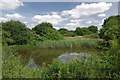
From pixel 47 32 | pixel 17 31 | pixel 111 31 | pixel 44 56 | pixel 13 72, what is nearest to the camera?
pixel 13 72

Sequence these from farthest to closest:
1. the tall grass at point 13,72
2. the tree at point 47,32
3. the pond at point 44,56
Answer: the tree at point 47,32 → the pond at point 44,56 → the tall grass at point 13,72

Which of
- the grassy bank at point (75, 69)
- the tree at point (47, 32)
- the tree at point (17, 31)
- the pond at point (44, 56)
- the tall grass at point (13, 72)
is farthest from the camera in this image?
the tree at point (47, 32)

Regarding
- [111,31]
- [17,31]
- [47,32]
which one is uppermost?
[47,32]

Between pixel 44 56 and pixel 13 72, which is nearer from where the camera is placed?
pixel 13 72

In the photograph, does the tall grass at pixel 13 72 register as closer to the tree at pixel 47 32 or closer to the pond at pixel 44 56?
the pond at pixel 44 56

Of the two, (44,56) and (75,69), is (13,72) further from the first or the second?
(44,56)

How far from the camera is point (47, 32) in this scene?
27516mm

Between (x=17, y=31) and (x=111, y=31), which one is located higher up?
(x=17, y=31)

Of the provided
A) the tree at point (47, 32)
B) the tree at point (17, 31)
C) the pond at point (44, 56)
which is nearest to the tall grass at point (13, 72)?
the pond at point (44, 56)

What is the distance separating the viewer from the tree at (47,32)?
87.5 ft

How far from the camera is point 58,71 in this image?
5094 mm

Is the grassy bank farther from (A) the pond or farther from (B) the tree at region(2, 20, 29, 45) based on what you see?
(B) the tree at region(2, 20, 29, 45)

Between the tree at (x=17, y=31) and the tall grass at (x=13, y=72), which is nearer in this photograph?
the tall grass at (x=13, y=72)

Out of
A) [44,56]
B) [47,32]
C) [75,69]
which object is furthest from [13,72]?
[47,32]
